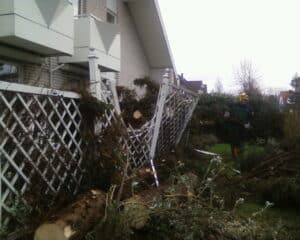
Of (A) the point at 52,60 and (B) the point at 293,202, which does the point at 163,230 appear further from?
(A) the point at 52,60

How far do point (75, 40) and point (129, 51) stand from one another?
4.77 m

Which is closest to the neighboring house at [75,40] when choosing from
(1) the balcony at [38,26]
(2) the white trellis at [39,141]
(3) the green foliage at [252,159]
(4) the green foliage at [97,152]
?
(1) the balcony at [38,26]

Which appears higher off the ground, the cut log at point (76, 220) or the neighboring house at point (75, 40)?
the neighboring house at point (75, 40)

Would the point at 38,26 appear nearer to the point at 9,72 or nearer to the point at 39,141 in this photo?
the point at 9,72

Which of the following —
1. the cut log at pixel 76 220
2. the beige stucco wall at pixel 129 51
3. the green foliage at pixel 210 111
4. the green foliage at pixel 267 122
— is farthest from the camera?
the green foliage at pixel 210 111

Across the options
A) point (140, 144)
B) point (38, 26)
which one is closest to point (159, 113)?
point (140, 144)

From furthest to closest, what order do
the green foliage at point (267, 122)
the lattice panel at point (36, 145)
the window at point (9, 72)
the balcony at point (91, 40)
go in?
1. the green foliage at point (267, 122)
2. the balcony at point (91, 40)
3. the window at point (9, 72)
4. the lattice panel at point (36, 145)

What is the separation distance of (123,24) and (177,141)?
6.17 metres

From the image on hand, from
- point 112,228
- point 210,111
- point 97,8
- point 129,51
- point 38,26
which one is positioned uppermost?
point 97,8

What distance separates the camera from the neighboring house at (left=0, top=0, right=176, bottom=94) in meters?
7.66

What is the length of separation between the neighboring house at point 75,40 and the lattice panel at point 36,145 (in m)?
0.73

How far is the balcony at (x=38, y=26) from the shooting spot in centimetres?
746

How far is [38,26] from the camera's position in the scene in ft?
26.5

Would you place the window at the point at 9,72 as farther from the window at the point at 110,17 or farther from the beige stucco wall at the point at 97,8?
the window at the point at 110,17
